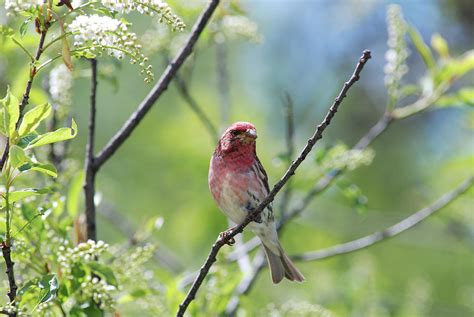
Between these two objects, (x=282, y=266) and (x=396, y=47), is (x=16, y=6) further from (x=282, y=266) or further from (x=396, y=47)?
(x=282, y=266)

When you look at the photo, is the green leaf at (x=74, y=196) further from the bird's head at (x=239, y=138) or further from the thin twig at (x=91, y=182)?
the bird's head at (x=239, y=138)

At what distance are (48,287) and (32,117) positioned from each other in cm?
60

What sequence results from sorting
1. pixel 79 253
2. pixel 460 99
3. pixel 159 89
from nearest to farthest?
pixel 79 253 → pixel 159 89 → pixel 460 99

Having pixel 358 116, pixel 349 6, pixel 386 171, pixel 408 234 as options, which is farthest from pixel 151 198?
pixel 349 6

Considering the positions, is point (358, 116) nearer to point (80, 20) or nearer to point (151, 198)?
point (151, 198)

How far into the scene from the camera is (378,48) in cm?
1159

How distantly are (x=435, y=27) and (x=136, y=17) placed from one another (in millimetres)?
4064

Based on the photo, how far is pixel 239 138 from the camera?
4270mm

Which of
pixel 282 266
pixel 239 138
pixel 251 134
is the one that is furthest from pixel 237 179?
pixel 282 266

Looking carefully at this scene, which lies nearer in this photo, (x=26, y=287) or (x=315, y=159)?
(x=26, y=287)

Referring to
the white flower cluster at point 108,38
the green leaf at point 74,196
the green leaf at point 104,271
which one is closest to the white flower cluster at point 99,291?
the green leaf at point 104,271

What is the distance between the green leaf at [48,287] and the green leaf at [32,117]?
1.77 ft

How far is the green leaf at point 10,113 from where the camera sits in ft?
8.09

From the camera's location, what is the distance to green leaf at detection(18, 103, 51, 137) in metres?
2.55
